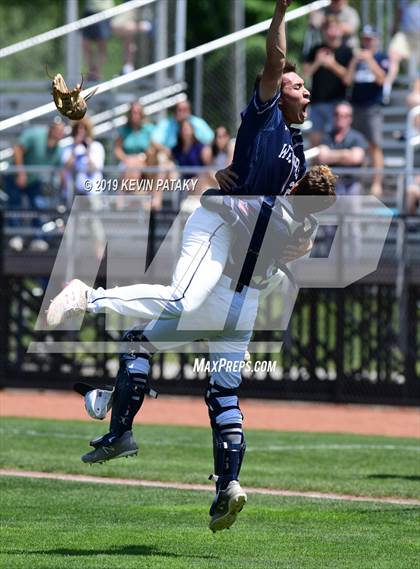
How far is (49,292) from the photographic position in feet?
55.0

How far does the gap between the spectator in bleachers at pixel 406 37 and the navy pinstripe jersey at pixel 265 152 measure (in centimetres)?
1251

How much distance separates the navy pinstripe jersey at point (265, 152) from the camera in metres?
7.93

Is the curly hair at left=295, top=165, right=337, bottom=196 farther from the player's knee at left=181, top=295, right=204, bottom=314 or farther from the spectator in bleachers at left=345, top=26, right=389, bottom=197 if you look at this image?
the spectator in bleachers at left=345, top=26, right=389, bottom=197

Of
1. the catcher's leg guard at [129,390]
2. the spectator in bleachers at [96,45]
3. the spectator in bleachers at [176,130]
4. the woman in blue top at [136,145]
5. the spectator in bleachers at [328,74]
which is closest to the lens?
the catcher's leg guard at [129,390]

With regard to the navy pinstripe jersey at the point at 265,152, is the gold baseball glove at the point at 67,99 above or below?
above

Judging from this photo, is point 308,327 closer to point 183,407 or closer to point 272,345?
point 272,345

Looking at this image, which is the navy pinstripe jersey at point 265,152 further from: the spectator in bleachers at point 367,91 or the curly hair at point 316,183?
the spectator in bleachers at point 367,91

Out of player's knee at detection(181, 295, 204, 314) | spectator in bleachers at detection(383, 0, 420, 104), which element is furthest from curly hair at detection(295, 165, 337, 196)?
spectator in bleachers at detection(383, 0, 420, 104)

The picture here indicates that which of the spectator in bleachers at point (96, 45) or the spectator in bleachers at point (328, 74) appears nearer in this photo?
the spectator in bleachers at point (328, 74)

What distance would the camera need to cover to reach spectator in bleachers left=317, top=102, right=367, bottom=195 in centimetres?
1775

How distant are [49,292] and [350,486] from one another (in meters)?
6.40

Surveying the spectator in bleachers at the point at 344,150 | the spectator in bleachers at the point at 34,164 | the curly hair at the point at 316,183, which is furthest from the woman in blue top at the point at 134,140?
the curly hair at the point at 316,183

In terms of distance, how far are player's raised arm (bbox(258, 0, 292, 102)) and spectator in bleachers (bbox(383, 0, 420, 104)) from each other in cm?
1291

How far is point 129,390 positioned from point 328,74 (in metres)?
11.8
